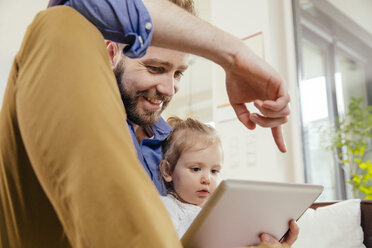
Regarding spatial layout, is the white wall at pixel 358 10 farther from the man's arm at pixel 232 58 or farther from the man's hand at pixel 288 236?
the man's hand at pixel 288 236

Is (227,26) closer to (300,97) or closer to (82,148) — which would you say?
(300,97)

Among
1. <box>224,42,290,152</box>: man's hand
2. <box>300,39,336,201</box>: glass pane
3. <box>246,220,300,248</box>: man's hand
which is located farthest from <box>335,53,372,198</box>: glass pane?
<box>246,220,300,248</box>: man's hand

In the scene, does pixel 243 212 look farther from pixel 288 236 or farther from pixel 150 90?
pixel 150 90

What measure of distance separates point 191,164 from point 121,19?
0.91m

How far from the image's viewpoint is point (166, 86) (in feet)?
4.91

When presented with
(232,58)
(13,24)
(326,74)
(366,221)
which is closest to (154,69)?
(232,58)

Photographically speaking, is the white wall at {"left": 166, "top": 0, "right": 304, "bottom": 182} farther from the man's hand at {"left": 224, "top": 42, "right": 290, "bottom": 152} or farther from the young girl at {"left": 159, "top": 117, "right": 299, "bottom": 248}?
the man's hand at {"left": 224, "top": 42, "right": 290, "bottom": 152}

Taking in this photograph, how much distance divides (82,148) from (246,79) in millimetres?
598

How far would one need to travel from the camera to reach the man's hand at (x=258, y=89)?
0.85 meters

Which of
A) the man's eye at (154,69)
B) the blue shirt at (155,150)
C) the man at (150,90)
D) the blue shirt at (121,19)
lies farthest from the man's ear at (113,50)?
the blue shirt at (121,19)

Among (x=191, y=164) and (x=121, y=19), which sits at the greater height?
(x=121, y=19)

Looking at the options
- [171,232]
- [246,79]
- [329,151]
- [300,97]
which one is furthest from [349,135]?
[171,232]

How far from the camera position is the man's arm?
2.30 feet

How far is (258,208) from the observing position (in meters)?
0.66
